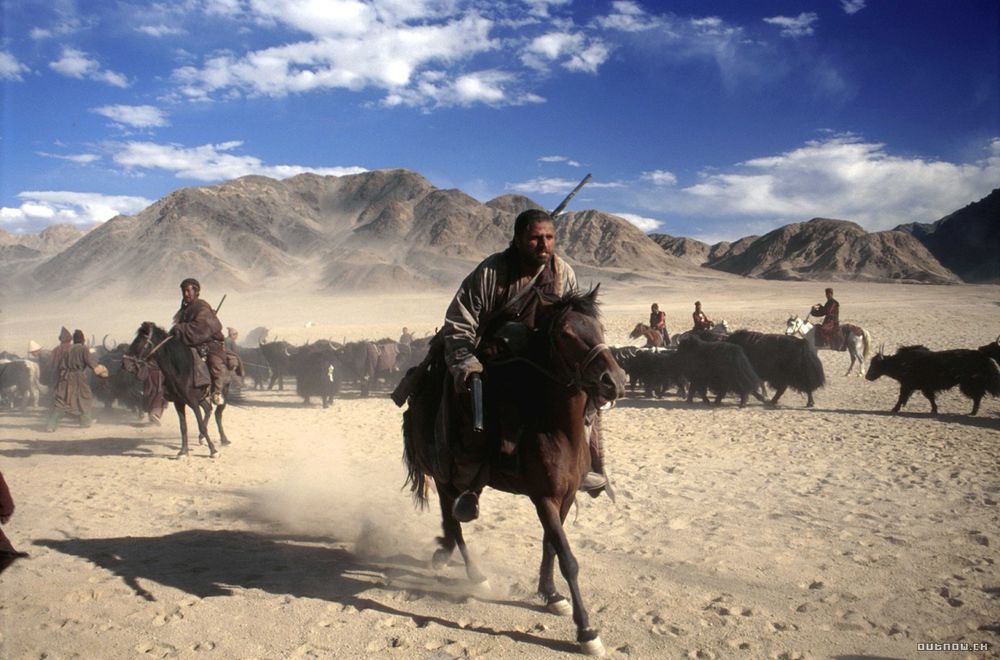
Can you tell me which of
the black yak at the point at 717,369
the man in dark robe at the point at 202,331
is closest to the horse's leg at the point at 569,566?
→ the man in dark robe at the point at 202,331

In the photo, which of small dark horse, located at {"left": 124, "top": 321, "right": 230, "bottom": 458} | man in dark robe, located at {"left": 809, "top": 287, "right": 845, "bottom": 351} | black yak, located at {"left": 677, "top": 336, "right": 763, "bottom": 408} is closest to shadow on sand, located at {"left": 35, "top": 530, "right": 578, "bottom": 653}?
small dark horse, located at {"left": 124, "top": 321, "right": 230, "bottom": 458}

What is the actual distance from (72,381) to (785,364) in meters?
14.1

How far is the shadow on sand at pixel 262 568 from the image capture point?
15.6 feet

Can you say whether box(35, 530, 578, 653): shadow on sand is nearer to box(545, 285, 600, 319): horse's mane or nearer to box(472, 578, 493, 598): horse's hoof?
box(472, 578, 493, 598): horse's hoof

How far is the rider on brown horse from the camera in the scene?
4043 millimetres

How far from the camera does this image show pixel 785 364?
13.8m

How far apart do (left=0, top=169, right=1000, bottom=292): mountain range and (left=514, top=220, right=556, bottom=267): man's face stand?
90.6 m

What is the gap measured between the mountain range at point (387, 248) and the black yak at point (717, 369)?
81.1 metres

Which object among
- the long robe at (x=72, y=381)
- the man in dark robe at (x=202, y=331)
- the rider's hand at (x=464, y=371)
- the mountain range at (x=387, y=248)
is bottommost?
the long robe at (x=72, y=381)

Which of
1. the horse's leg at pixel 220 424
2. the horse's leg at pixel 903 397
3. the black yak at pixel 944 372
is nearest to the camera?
the horse's leg at pixel 220 424

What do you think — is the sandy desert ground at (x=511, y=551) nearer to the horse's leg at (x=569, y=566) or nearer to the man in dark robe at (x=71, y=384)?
the horse's leg at (x=569, y=566)

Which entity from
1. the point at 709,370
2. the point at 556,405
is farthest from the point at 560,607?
the point at 709,370

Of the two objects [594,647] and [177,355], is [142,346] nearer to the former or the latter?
[177,355]

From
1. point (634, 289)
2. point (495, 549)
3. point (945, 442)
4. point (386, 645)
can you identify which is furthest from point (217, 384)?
point (634, 289)
